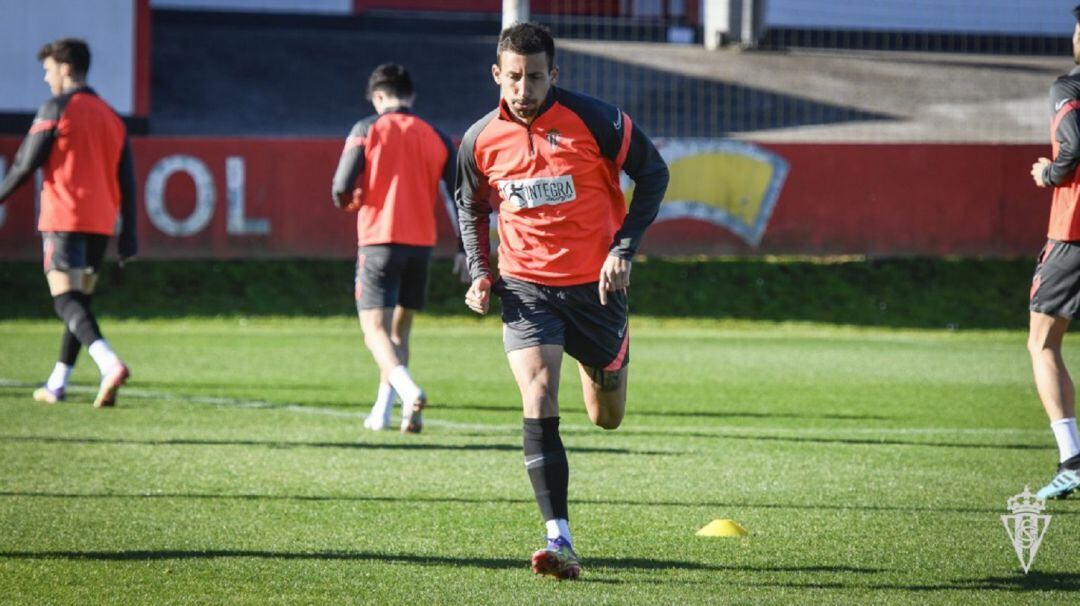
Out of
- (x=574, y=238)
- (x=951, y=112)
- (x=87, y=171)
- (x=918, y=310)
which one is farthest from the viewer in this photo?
(x=951, y=112)

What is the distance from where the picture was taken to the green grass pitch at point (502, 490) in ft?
18.2

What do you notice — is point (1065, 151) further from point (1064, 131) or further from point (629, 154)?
point (629, 154)

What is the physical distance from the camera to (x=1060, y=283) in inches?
301

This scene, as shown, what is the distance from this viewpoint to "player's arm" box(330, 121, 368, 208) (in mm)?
10000

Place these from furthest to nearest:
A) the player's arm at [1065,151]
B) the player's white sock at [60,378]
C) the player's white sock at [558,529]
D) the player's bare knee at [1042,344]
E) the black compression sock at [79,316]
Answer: the player's white sock at [60,378]
the black compression sock at [79,316]
the player's bare knee at [1042,344]
the player's arm at [1065,151]
the player's white sock at [558,529]

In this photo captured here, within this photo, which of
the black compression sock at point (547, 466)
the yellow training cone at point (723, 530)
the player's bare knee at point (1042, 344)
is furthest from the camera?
the player's bare knee at point (1042, 344)

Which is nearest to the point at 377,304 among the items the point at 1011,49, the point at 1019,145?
the point at 1019,145

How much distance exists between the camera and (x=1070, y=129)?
24.4 feet

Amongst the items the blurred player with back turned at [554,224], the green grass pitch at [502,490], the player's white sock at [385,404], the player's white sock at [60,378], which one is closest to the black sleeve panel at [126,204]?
the player's white sock at [60,378]

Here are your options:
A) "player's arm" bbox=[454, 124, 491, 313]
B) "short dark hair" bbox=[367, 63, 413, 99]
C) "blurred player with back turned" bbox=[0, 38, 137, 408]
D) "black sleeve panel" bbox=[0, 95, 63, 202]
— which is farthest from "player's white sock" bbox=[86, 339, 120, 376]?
"player's arm" bbox=[454, 124, 491, 313]

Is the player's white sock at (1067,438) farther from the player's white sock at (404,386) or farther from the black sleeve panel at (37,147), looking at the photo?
the black sleeve panel at (37,147)

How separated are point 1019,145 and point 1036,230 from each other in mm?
1217

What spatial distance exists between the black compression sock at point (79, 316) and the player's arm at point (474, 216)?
486 centimetres

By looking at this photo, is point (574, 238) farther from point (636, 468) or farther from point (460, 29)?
point (460, 29)
